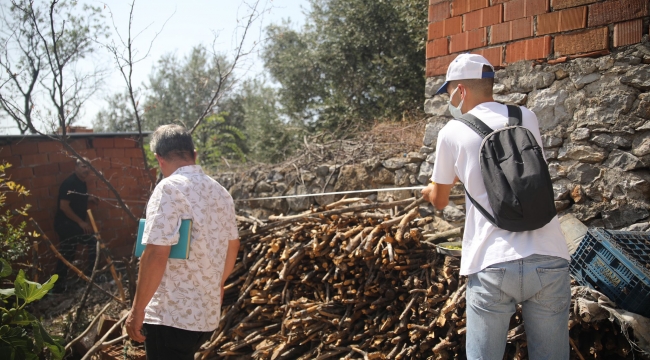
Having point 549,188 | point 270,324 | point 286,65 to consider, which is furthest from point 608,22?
point 286,65

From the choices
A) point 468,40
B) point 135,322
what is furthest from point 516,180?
point 468,40

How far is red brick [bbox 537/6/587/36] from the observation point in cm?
371

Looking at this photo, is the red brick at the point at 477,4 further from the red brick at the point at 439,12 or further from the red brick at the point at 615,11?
the red brick at the point at 615,11

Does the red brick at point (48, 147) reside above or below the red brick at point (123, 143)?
below

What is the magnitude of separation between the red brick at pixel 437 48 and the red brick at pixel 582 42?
0.97 m

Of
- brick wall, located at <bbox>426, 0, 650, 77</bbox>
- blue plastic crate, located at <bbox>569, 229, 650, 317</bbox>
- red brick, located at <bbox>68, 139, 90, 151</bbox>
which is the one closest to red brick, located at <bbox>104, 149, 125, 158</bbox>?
red brick, located at <bbox>68, 139, 90, 151</bbox>

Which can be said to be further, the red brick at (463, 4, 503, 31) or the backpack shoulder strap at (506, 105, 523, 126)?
the red brick at (463, 4, 503, 31)

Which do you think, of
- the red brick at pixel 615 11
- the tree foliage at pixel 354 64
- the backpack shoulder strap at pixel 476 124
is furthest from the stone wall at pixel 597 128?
the tree foliage at pixel 354 64

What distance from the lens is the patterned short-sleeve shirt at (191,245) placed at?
2740 millimetres

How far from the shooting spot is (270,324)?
14.8 ft

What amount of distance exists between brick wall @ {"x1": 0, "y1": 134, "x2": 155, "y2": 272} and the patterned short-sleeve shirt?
4.29 metres

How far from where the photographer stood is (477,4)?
428cm

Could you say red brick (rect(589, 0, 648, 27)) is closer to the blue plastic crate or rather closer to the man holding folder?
the blue plastic crate

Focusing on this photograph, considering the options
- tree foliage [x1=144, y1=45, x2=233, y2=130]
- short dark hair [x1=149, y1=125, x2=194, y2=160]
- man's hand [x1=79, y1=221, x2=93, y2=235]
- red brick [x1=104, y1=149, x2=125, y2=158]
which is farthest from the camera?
tree foliage [x1=144, y1=45, x2=233, y2=130]
